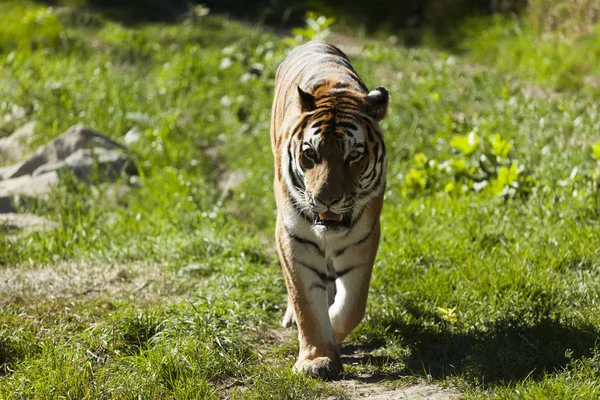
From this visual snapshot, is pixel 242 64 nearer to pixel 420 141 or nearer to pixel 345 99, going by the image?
pixel 420 141

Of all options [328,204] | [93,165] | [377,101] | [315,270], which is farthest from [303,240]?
[93,165]

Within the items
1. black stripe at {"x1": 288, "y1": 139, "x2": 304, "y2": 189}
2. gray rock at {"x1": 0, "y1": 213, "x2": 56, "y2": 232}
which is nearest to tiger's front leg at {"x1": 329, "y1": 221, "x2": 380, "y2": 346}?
black stripe at {"x1": 288, "y1": 139, "x2": 304, "y2": 189}

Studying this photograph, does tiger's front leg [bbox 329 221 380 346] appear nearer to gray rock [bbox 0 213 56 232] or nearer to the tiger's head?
the tiger's head

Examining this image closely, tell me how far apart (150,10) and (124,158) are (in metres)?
6.37

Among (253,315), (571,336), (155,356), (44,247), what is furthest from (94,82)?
(571,336)

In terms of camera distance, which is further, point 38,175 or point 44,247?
point 38,175

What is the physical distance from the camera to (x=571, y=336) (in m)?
4.14

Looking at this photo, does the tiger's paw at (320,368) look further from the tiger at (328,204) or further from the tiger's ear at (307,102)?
the tiger's ear at (307,102)

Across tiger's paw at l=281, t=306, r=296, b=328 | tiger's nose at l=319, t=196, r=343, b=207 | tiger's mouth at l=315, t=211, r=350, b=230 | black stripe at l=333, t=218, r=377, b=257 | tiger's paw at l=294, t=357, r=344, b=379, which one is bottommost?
tiger's paw at l=281, t=306, r=296, b=328

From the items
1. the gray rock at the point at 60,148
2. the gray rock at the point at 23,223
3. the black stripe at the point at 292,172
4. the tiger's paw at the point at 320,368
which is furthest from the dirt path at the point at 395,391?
the gray rock at the point at 60,148

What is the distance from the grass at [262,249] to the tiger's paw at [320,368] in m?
0.09

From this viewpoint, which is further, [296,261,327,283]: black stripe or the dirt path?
[296,261,327,283]: black stripe

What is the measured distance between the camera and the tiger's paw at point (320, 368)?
4.01 metres

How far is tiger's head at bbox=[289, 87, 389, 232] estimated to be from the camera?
12.9ft
